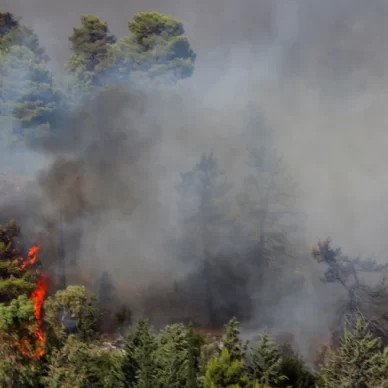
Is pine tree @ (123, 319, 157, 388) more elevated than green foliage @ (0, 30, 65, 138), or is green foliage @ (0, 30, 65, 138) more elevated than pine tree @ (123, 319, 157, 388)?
green foliage @ (0, 30, 65, 138)

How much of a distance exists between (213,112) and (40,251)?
14788mm

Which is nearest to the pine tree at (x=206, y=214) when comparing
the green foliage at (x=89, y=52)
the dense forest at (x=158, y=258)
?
the dense forest at (x=158, y=258)

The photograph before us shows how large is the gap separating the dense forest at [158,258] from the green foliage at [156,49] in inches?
6.9

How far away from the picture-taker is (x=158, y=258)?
84.6 ft

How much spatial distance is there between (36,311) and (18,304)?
14.3 ft

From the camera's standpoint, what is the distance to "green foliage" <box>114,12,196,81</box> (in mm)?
38312

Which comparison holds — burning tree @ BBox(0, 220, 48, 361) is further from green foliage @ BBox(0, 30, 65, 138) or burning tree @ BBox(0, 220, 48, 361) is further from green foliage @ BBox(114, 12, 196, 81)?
green foliage @ BBox(114, 12, 196, 81)

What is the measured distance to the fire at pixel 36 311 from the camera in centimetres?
1658

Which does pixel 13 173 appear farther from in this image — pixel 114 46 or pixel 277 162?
pixel 277 162

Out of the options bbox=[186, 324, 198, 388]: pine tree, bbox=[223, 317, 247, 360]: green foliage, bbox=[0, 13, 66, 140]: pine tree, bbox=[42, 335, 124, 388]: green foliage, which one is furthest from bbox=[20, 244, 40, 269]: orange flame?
bbox=[223, 317, 247, 360]: green foliage

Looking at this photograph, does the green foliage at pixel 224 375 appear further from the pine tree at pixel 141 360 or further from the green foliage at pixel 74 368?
the green foliage at pixel 74 368

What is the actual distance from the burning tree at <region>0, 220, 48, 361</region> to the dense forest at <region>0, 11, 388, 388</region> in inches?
2.1

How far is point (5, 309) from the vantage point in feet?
51.5

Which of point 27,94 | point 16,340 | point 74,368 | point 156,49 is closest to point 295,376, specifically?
point 74,368
